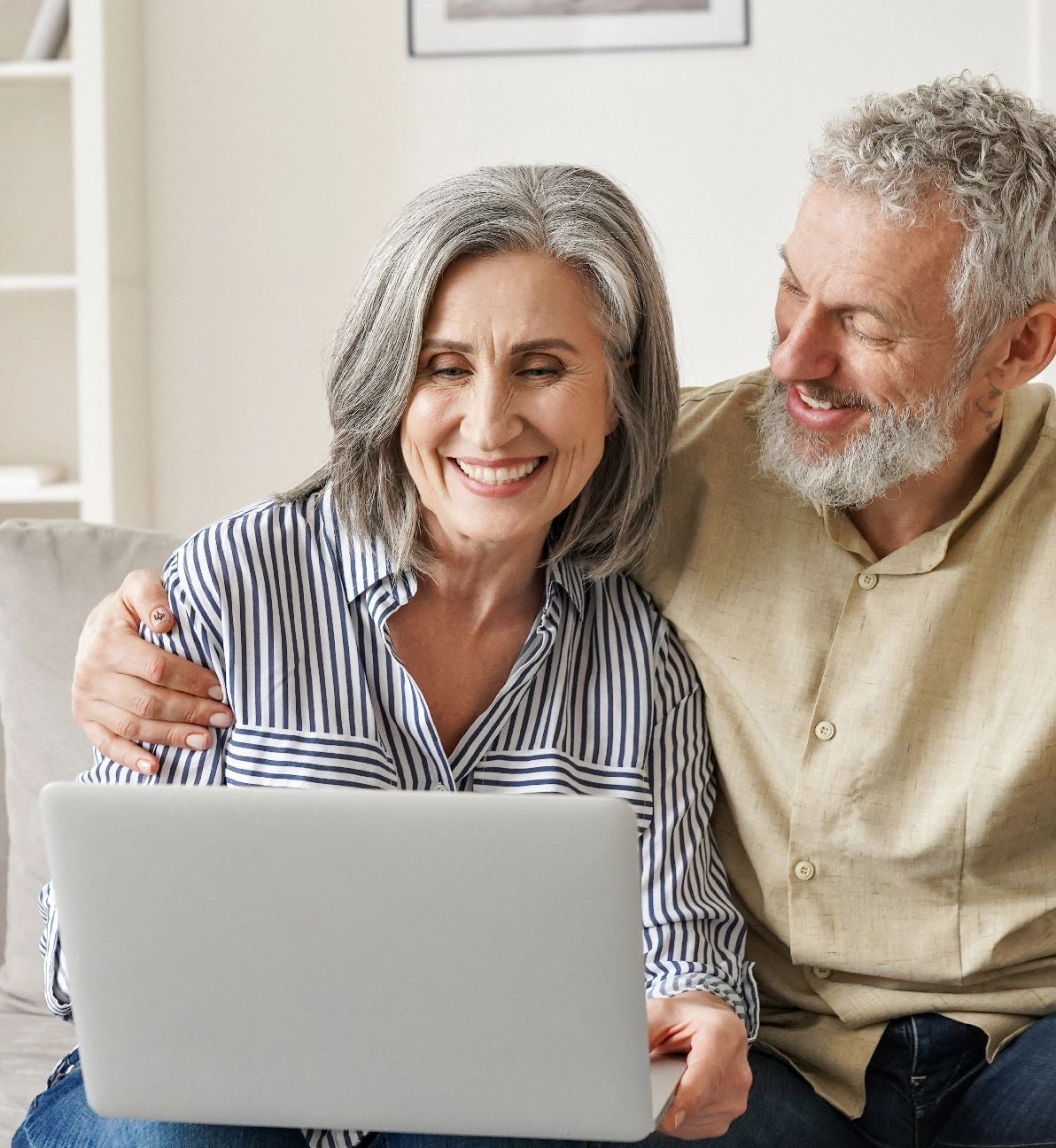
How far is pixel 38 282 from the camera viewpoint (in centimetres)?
268

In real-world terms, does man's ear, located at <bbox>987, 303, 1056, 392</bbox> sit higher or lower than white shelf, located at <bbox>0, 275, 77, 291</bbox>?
higher

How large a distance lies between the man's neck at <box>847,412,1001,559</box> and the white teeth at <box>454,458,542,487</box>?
0.38 meters

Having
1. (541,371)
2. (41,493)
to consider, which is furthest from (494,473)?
(41,493)

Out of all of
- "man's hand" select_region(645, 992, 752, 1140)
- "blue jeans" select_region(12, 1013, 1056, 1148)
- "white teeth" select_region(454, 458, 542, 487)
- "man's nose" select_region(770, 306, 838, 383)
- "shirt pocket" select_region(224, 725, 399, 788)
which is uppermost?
"man's nose" select_region(770, 306, 838, 383)

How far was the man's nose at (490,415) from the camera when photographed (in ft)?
4.19

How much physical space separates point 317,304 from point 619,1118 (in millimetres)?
Answer: 2185

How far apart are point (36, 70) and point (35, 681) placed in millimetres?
1546

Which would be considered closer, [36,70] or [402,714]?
[402,714]

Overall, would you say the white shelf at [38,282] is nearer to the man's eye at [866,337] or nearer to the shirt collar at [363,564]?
the shirt collar at [363,564]

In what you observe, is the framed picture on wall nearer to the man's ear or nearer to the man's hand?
the man's ear

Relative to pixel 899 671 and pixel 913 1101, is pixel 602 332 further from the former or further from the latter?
pixel 913 1101

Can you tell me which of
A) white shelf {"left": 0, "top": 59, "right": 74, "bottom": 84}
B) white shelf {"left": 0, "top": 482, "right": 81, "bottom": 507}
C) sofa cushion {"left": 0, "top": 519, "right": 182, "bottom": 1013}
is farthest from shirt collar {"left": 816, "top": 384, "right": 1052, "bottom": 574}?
white shelf {"left": 0, "top": 59, "right": 74, "bottom": 84}

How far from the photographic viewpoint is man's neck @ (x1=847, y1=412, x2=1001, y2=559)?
1.45 meters

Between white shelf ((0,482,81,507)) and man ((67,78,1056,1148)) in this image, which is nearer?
man ((67,78,1056,1148))
